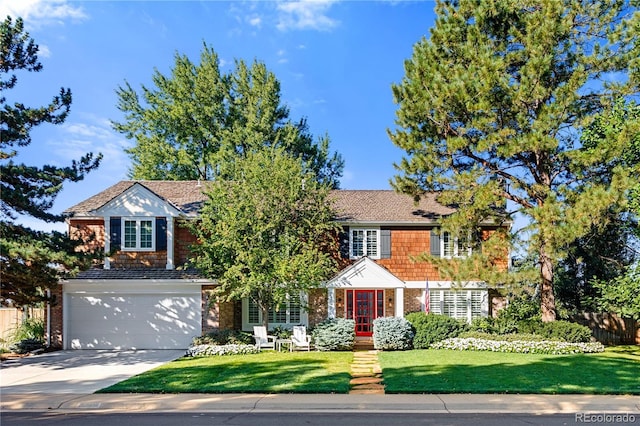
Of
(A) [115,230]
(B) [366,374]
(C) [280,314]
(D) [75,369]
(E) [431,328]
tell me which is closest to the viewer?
(B) [366,374]

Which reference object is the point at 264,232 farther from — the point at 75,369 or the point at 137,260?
the point at 75,369

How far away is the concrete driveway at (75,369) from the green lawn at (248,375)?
0.75 metres

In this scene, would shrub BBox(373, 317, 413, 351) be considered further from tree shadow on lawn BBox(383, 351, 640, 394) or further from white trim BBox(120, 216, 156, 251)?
white trim BBox(120, 216, 156, 251)

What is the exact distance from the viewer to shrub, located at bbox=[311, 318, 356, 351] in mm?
16781

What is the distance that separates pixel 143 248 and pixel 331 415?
12.7m

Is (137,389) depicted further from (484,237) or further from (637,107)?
(637,107)

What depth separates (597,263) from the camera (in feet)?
69.1

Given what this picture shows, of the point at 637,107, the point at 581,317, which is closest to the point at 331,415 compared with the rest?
the point at 637,107

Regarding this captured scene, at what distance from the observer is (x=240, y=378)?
11.6 m

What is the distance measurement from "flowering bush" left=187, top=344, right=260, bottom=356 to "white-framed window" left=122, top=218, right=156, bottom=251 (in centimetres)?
496

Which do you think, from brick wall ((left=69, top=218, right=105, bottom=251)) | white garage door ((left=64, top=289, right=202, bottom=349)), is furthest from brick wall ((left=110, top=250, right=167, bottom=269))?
white garage door ((left=64, top=289, right=202, bottom=349))

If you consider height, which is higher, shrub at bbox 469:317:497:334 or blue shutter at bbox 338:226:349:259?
blue shutter at bbox 338:226:349:259

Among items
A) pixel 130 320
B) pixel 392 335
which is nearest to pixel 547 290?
pixel 392 335

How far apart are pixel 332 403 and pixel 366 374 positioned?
3310mm
